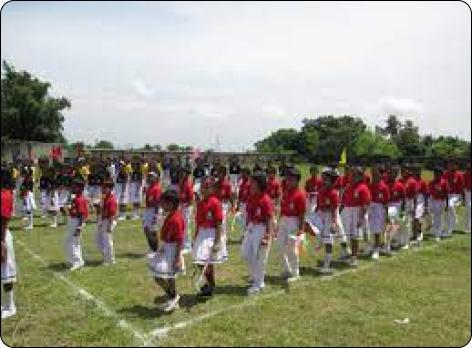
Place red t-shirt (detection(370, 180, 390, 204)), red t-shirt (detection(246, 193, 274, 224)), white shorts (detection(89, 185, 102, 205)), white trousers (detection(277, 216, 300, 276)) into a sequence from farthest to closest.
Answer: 1. white shorts (detection(89, 185, 102, 205))
2. red t-shirt (detection(370, 180, 390, 204))
3. white trousers (detection(277, 216, 300, 276))
4. red t-shirt (detection(246, 193, 274, 224))

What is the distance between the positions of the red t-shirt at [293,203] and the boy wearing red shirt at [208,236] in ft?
5.88

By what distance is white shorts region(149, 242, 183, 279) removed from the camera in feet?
32.7

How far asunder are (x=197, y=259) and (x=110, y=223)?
12.6 ft

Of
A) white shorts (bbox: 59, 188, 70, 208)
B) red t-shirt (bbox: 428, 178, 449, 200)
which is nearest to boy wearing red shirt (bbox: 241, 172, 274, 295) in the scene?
red t-shirt (bbox: 428, 178, 449, 200)

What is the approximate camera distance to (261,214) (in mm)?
11328

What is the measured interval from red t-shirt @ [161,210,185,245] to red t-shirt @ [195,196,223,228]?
2.71 ft

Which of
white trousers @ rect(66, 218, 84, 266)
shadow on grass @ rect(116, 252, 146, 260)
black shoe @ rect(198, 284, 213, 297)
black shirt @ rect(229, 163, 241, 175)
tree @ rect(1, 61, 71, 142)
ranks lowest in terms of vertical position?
shadow on grass @ rect(116, 252, 146, 260)

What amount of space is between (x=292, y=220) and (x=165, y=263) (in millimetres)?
3184

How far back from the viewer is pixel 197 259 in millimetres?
10711

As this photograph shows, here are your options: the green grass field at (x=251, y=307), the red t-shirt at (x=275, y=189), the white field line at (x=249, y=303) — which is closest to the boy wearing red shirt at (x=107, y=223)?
the green grass field at (x=251, y=307)

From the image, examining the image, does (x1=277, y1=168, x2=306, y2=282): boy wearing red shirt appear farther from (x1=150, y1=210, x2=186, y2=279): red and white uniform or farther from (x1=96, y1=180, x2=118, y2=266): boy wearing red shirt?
(x1=96, y1=180, x2=118, y2=266): boy wearing red shirt

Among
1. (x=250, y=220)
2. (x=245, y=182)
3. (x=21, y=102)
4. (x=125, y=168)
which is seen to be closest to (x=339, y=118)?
(x=21, y=102)

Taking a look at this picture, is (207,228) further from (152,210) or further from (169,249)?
(152,210)

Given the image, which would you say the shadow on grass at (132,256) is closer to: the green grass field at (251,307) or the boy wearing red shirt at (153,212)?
the green grass field at (251,307)
